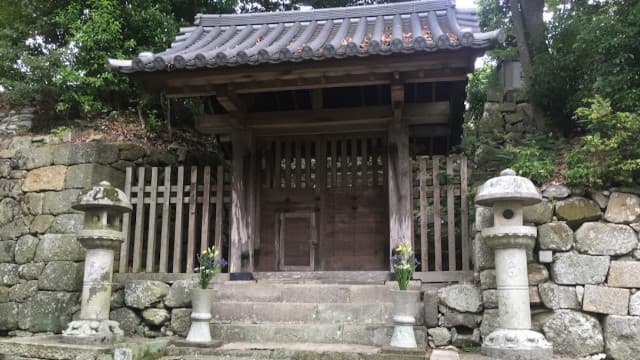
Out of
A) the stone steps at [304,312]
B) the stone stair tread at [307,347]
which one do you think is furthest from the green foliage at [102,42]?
the stone stair tread at [307,347]

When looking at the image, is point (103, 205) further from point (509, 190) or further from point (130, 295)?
point (509, 190)

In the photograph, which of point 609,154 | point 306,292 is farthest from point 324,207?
point 609,154

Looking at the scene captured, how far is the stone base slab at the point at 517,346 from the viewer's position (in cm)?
416

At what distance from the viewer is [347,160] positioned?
7277mm

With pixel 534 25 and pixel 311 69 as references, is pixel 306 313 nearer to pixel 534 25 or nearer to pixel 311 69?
pixel 311 69

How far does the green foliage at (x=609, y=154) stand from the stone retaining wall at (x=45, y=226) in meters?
5.52

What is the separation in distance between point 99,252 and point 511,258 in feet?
13.5

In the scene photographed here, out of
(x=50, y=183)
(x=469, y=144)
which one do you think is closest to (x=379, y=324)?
(x=50, y=183)

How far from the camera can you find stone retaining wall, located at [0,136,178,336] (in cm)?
621

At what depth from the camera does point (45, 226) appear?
21.6 feet

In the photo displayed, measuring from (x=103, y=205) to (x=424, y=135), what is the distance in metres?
4.28

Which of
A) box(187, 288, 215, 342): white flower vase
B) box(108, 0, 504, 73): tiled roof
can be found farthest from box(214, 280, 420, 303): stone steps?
box(108, 0, 504, 73): tiled roof

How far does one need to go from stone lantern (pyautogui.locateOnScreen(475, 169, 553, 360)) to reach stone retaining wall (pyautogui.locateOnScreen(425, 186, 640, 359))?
315mm

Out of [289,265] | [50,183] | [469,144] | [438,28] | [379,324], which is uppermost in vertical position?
[438,28]
